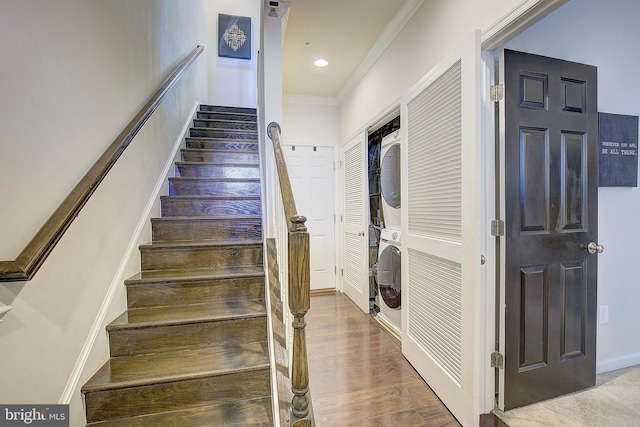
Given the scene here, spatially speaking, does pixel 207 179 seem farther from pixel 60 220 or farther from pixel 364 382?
pixel 364 382

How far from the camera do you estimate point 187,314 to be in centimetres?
158

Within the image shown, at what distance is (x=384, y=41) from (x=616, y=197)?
2.20 meters

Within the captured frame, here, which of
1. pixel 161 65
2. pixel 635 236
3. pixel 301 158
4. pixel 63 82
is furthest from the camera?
pixel 301 158

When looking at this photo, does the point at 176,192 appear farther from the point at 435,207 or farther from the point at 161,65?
the point at 435,207

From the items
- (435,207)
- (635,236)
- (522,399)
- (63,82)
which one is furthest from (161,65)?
(635,236)

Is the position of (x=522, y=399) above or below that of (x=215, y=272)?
below

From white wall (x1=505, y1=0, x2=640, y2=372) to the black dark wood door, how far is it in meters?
0.23

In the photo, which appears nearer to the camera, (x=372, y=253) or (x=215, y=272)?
(x=215, y=272)

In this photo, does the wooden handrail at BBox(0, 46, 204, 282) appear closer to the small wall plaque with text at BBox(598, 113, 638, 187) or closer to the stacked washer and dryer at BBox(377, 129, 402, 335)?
the stacked washer and dryer at BBox(377, 129, 402, 335)

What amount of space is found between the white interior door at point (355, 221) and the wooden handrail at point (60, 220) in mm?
2360

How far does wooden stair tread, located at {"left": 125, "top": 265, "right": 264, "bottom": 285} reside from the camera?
1.68 m

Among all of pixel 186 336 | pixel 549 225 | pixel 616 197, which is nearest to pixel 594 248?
pixel 549 225

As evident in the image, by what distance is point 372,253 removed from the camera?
11.3 ft

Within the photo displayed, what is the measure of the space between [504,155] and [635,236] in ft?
4.59
